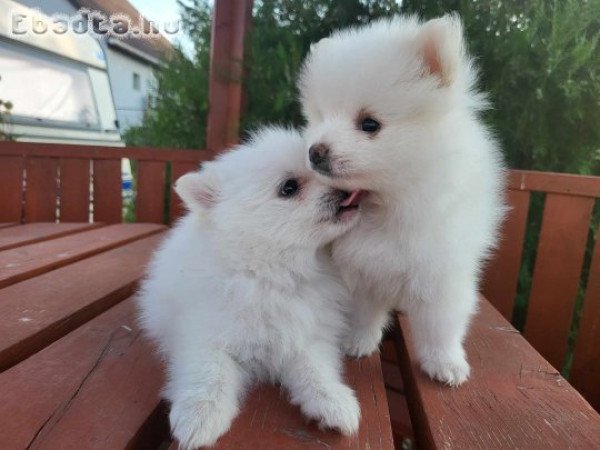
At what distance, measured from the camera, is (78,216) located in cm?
392

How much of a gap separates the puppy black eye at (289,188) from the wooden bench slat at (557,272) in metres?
1.69

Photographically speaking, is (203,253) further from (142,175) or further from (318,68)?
(142,175)

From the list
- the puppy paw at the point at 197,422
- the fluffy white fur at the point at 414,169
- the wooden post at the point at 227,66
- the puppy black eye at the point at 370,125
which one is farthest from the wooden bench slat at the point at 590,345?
the wooden post at the point at 227,66

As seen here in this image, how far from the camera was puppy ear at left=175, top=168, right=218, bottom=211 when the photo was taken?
5.59 feet

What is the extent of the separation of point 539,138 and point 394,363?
179cm

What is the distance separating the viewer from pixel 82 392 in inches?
53.5

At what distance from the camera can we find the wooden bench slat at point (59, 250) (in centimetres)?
227

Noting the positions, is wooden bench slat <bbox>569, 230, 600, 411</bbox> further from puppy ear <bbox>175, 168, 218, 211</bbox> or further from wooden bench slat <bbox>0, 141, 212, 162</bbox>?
wooden bench slat <bbox>0, 141, 212, 162</bbox>

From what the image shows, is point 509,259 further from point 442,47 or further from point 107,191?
point 107,191

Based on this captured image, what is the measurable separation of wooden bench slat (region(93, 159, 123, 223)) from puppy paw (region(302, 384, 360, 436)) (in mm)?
3051

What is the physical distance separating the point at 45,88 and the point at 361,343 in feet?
24.6

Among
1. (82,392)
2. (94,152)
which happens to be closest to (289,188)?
(82,392)

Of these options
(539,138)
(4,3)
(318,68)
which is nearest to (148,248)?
(318,68)

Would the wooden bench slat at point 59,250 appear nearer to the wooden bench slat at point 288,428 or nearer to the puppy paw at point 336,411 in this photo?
the wooden bench slat at point 288,428
